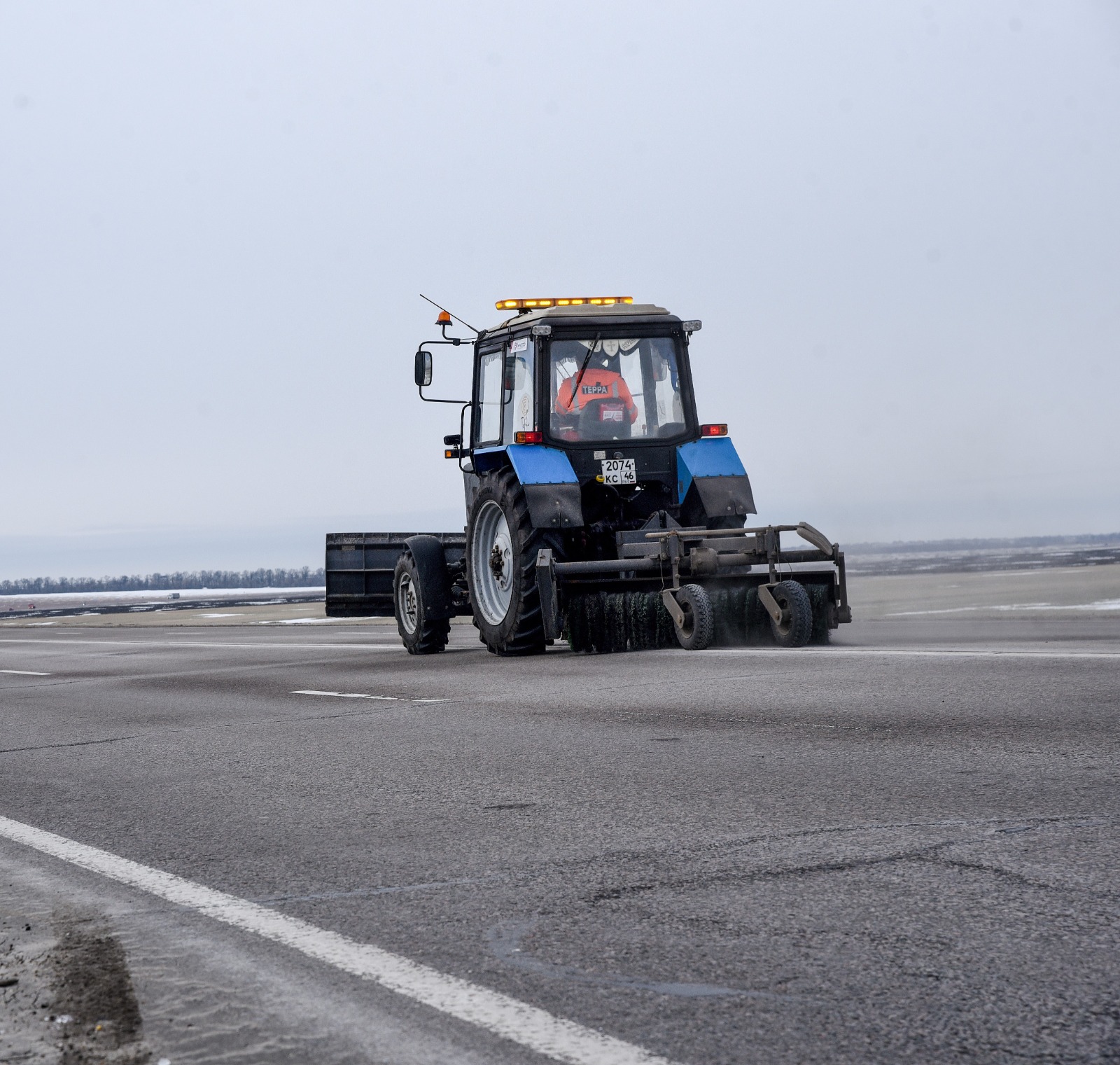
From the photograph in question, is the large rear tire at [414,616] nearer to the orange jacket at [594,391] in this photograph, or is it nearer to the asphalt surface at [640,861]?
the orange jacket at [594,391]

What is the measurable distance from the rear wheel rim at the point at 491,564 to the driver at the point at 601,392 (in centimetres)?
123

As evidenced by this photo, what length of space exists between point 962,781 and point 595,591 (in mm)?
8063

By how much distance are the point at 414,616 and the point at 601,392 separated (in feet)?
12.0

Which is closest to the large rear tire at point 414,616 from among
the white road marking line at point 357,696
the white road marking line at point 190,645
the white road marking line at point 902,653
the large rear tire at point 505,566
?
Result: the large rear tire at point 505,566

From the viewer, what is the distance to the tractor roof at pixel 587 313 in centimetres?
1397

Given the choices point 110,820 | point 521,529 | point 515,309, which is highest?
point 515,309

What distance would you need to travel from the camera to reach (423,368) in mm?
14289

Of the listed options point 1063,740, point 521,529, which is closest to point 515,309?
point 521,529

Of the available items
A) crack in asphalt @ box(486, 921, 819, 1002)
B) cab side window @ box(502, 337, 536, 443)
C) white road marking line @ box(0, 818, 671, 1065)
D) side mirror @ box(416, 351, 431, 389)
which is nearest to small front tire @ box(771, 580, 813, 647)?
cab side window @ box(502, 337, 536, 443)

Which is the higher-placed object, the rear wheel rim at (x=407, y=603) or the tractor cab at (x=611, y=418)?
the tractor cab at (x=611, y=418)

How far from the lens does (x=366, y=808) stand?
5.70 meters

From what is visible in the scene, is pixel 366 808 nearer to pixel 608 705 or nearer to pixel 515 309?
pixel 608 705

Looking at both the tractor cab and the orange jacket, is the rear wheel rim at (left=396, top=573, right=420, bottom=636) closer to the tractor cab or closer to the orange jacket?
the tractor cab

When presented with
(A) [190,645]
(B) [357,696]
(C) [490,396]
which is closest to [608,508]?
(C) [490,396]
